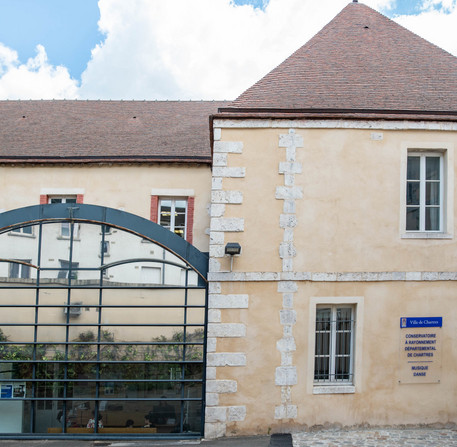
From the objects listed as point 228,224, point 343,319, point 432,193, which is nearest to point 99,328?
point 228,224

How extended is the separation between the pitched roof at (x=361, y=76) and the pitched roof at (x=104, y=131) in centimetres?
413

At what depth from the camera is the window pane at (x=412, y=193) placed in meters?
8.15

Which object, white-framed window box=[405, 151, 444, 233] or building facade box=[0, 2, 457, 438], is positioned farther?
white-framed window box=[405, 151, 444, 233]

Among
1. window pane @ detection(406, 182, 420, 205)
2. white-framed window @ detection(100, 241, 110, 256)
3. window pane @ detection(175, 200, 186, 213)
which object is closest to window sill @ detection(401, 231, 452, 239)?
window pane @ detection(406, 182, 420, 205)

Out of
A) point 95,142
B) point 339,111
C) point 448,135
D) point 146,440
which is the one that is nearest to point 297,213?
point 339,111

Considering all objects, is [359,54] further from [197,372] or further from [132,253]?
[197,372]

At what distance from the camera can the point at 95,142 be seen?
44.5 ft

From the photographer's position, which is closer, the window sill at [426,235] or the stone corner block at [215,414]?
the stone corner block at [215,414]

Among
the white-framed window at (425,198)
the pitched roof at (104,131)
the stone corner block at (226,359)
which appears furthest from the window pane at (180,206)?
the white-framed window at (425,198)

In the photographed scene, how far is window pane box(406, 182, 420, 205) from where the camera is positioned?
8148mm

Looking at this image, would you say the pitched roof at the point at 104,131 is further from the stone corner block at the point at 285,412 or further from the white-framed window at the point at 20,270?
the stone corner block at the point at 285,412

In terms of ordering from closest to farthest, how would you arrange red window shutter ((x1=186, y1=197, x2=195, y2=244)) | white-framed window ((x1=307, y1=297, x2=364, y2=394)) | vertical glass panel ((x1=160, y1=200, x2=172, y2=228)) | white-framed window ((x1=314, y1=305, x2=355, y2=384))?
white-framed window ((x1=307, y1=297, x2=364, y2=394))
white-framed window ((x1=314, y1=305, x2=355, y2=384))
red window shutter ((x1=186, y1=197, x2=195, y2=244))
vertical glass panel ((x1=160, y1=200, x2=172, y2=228))

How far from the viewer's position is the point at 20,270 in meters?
8.42

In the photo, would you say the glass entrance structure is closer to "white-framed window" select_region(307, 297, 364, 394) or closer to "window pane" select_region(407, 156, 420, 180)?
"white-framed window" select_region(307, 297, 364, 394)
